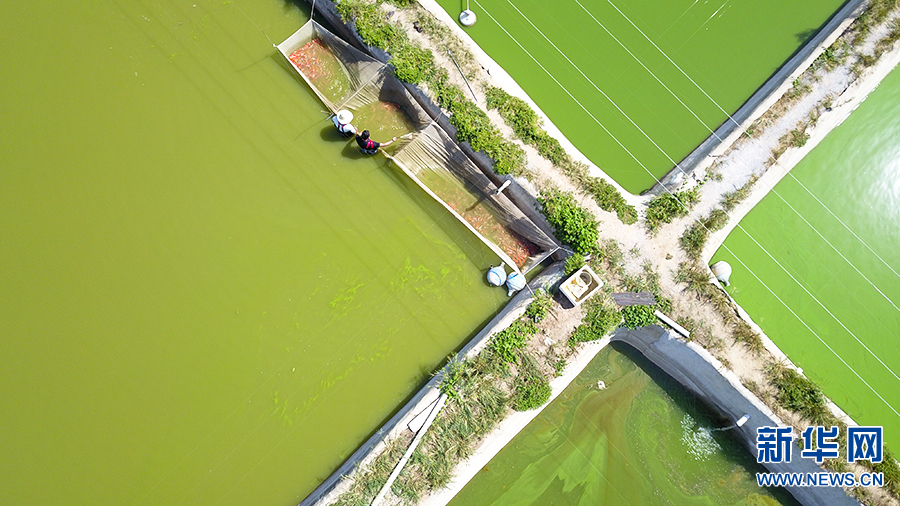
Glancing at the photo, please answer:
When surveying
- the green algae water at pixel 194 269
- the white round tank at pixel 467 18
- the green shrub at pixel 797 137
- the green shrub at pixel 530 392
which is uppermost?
the green shrub at pixel 797 137

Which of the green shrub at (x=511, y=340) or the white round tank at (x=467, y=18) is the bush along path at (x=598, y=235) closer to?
the green shrub at (x=511, y=340)

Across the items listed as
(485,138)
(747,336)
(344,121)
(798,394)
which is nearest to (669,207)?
(747,336)

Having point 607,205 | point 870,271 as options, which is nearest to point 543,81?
point 607,205

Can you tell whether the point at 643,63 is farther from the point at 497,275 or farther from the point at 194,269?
the point at 194,269

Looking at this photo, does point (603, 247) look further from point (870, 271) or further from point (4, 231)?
point (4, 231)

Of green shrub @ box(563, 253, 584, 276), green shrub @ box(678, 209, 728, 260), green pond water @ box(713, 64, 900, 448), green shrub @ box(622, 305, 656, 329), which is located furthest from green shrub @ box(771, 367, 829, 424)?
green shrub @ box(563, 253, 584, 276)

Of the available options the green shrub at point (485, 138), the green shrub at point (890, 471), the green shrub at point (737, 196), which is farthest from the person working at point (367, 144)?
the green shrub at point (890, 471)
